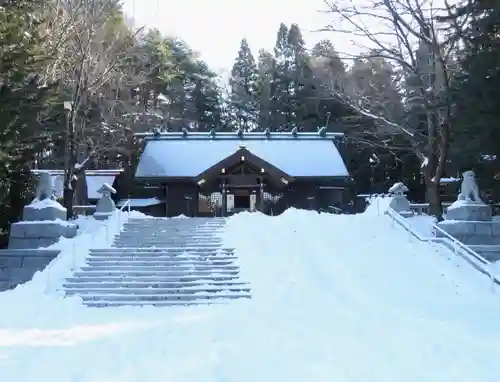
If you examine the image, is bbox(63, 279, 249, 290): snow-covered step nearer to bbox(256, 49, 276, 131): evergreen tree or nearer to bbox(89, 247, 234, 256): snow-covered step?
bbox(89, 247, 234, 256): snow-covered step

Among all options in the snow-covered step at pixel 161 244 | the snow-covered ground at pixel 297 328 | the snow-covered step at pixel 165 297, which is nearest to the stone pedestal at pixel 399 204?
the snow-covered ground at pixel 297 328

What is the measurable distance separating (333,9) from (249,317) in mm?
15068

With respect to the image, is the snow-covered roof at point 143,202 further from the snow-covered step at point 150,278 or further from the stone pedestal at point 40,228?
the snow-covered step at point 150,278

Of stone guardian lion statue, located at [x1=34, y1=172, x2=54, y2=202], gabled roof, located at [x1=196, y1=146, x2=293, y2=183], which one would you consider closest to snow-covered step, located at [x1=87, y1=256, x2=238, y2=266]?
stone guardian lion statue, located at [x1=34, y1=172, x2=54, y2=202]

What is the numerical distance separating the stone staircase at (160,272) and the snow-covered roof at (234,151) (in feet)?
30.9

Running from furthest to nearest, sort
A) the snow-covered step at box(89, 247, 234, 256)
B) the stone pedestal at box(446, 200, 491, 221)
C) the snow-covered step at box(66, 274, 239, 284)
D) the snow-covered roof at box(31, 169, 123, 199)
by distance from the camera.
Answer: the snow-covered roof at box(31, 169, 123, 199)
the stone pedestal at box(446, 200, 491, 221)
the snow-covered step at box(89, 247, 234, 256)
the snow-covered step at box(66, 274, 239, 284)

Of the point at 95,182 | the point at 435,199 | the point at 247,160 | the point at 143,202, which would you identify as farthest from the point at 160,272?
the point at 95,182

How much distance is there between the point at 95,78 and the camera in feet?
78.5

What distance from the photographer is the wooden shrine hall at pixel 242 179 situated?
24.2 metres

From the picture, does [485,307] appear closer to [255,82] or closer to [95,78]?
→ [95,78]

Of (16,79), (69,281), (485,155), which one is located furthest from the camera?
(485,155)

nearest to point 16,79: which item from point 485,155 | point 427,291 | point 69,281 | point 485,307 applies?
point 69,281

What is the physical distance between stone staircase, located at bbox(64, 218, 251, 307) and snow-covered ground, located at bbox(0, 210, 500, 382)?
488 mm

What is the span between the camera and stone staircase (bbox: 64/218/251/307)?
10602 millimetres
